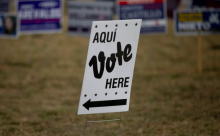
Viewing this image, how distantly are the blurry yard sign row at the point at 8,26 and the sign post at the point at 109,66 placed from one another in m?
12.0

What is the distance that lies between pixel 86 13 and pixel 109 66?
1218cm

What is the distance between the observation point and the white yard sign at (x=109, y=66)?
4664 millimetres

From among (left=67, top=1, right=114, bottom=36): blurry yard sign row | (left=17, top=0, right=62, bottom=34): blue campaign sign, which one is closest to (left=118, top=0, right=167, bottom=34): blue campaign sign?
(left=67, top=1, right=114, bottom=36): blurry yard sign row

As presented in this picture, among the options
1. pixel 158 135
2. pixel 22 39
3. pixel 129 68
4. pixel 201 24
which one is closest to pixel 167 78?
pixel 201 24

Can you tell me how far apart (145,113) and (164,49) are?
13.3 m

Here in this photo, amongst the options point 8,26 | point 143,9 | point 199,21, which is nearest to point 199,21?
point 199,21

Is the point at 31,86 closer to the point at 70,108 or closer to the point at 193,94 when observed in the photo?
the point at 70,108

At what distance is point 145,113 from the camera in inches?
320

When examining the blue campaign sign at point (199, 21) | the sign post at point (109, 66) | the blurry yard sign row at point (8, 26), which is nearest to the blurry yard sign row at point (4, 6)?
the blurry yard sign row at point (8, 26)

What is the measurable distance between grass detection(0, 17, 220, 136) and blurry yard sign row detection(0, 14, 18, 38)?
1.45m

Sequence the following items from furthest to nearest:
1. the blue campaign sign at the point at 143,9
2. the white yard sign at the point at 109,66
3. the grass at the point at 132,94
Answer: the blue campaign sign at the point at 143,9 < the grass at the point at 132,94 < the white yard sign at the point at 109,66

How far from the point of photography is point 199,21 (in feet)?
47.3

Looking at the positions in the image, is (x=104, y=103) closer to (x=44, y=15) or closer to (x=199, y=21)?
(x=199, y=21)

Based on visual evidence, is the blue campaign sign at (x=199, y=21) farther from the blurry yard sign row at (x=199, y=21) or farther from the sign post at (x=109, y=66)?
the sign post at (x=109, y=66)
